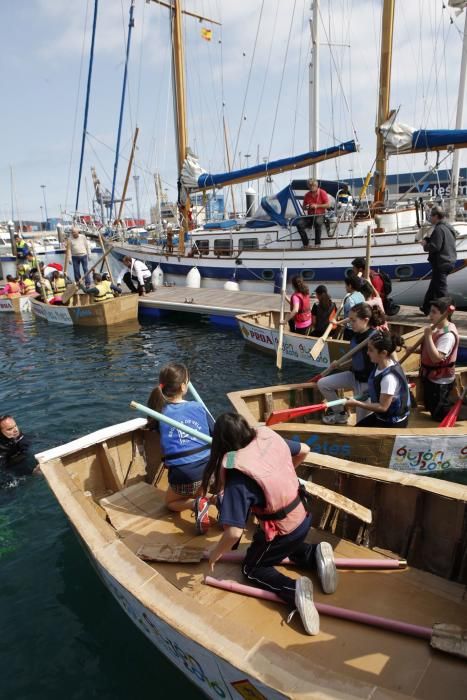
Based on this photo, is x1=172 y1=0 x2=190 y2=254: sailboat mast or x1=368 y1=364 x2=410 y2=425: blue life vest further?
x1=172 y1=0 x2=190 y2=254: sailboat mast

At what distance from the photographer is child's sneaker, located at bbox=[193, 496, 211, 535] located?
4.40 m

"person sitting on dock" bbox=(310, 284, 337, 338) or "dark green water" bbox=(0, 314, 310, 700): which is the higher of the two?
"person sitting on dock" bbox=(310, 284, 337, 338)

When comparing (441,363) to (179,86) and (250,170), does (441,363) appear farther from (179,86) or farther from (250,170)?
(179,86)

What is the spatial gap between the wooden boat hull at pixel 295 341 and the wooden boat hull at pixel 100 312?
5.42 meters

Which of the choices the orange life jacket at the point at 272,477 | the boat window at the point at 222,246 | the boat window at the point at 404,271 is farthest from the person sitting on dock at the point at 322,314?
the boat window at the point at 222,246

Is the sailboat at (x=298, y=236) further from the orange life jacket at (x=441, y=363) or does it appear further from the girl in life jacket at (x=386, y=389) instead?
the girl in life jacket at (x=386, y=389)

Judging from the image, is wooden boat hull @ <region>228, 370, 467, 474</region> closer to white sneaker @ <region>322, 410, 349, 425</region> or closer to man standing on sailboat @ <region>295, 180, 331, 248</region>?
white sneaker @ <region>322, 410, 349, 425</region>

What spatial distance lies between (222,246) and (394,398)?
15393 millimetres

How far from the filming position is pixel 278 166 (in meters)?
17.3

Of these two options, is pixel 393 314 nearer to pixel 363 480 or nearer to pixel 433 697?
pixel 363 480

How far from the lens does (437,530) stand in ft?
13.0

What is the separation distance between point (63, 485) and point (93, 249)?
43.8 metres

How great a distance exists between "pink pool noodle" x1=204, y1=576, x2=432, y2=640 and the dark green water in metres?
0.83

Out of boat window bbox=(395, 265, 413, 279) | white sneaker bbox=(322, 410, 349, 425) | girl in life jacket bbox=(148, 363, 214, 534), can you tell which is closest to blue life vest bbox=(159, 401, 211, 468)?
girl in life jacket bbox=(148, 363, 214, 534)
